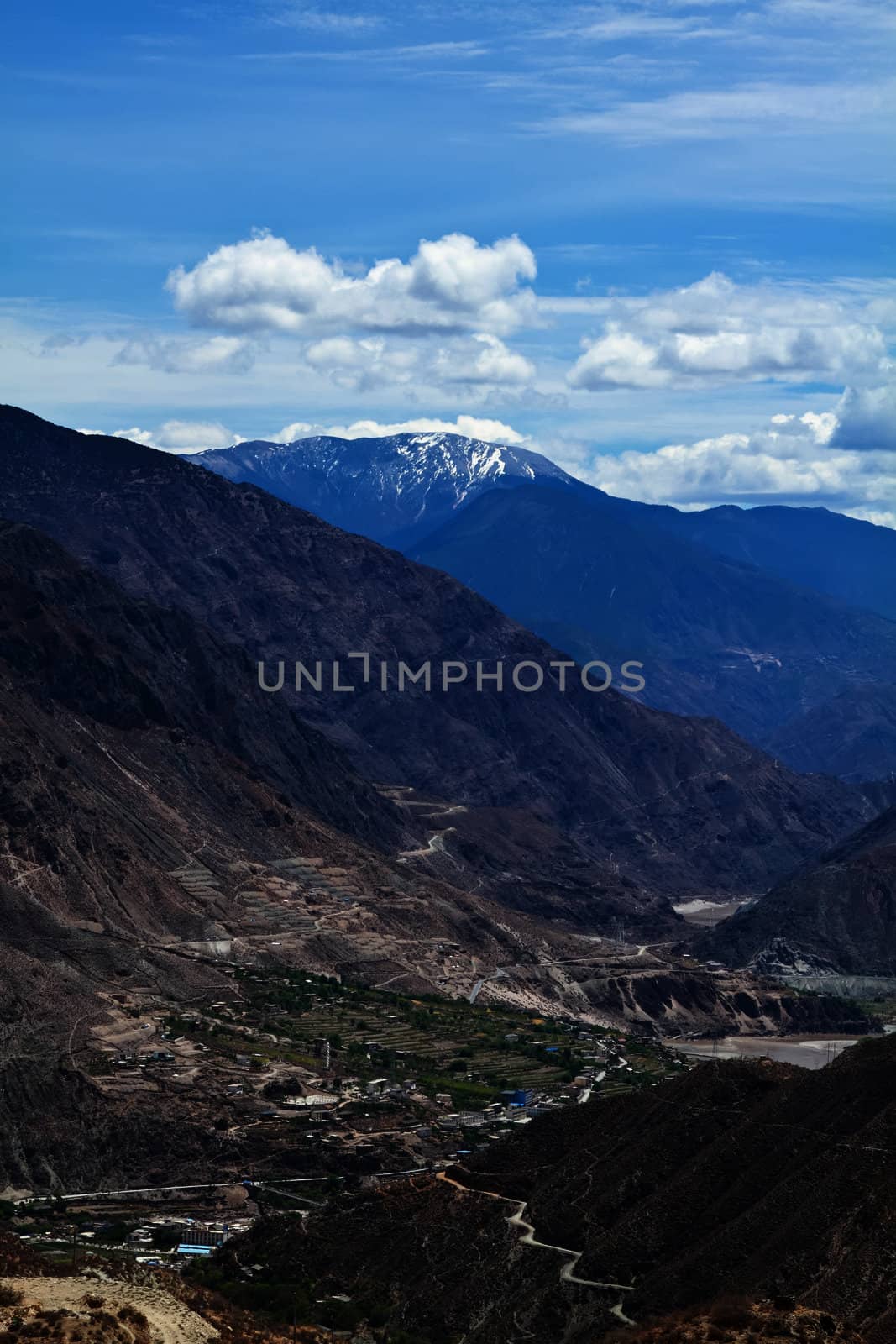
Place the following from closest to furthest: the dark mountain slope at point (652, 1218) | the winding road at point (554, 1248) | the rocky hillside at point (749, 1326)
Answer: the rocky hillside at point (749, 1326) < the dark mountain slope at point (652, 1218) < the winding road at point (554, 1248)

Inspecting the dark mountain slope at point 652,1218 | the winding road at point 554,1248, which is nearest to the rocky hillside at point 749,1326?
the dark mountain slope at point 652,1218

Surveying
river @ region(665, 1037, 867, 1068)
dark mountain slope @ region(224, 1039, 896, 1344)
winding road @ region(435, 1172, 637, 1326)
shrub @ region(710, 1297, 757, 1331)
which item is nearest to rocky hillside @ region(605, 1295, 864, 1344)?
shrub @ region(710, 1297, 757, 1331)

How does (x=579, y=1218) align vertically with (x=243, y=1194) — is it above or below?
above

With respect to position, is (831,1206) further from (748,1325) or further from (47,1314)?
(47,1314)

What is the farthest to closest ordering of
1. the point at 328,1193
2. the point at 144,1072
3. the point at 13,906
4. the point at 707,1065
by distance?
the point at 13,906
the point at 144,1072
the point at 328,1193
the point at 707,1065

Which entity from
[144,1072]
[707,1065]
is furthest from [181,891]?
[707,1065]

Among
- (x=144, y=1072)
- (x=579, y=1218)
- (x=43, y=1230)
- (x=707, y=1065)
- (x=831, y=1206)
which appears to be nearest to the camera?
(x=831, y=1206)

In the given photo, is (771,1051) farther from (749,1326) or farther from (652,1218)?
(749,1326)

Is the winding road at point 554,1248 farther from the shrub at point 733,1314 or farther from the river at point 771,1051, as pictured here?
the river at point 771,1051
